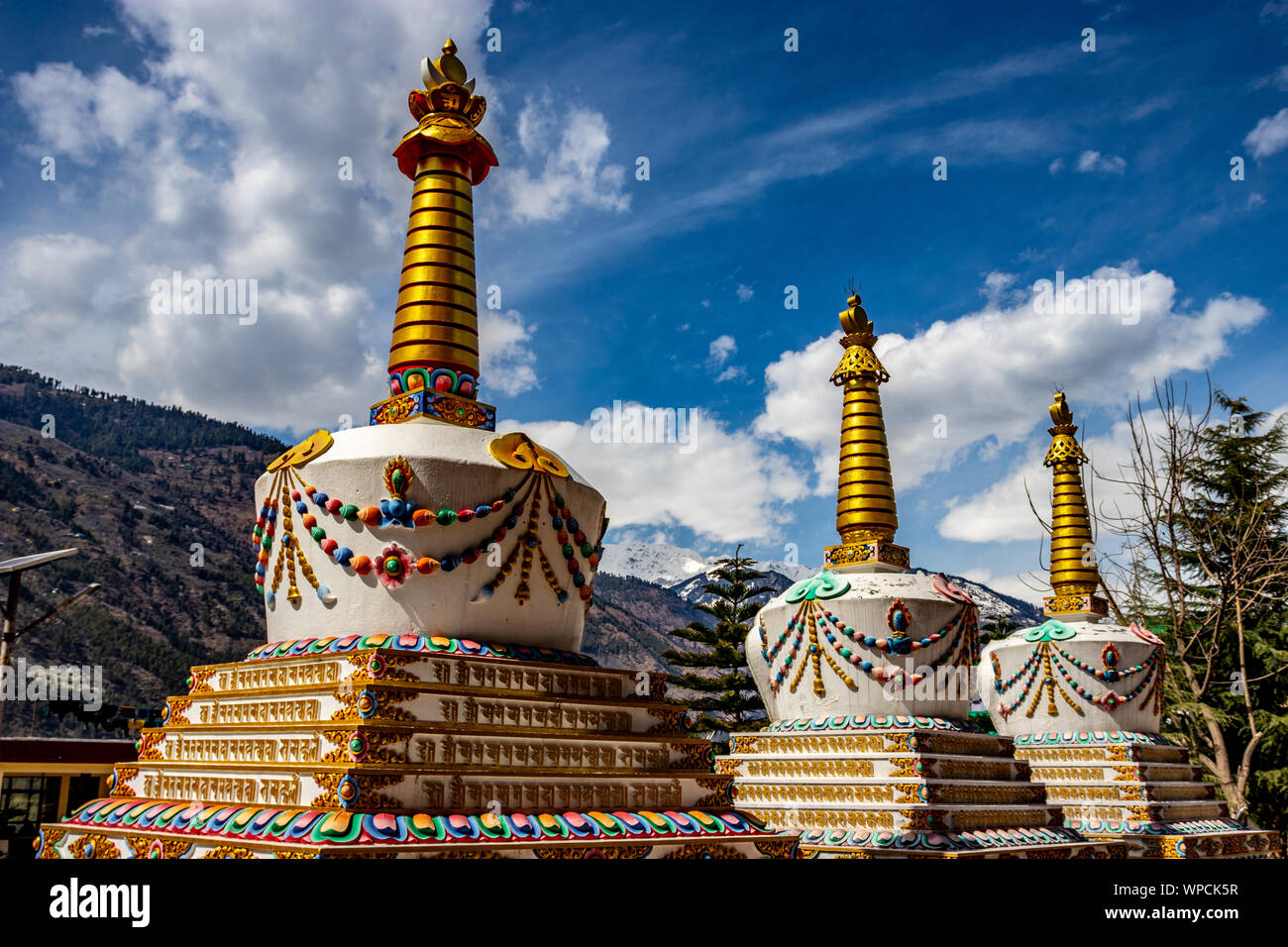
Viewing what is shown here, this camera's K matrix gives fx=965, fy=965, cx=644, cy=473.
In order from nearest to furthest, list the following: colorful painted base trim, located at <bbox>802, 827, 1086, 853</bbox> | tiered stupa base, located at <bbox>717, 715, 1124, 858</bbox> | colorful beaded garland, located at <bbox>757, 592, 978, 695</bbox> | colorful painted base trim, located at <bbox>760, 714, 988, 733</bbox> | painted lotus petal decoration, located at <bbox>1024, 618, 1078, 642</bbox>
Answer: colorful painted base trim, located at <bbox>802, 827, 1086, 853</bbox> < tiered stupa base, located at <bbox>717, 715, 1124, 858</bbox> < colorful painted base trim, located at <bbox>760, 714, 988, 733</bbox> < colorful beaded garland, located at <bbox>757, 592, 978, 695</bbox> < painted lotus petal decoration, located at <bbox>1024, 618, 1078, 642</bbox>

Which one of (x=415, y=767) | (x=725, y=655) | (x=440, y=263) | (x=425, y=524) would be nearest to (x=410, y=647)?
(x=425, y=524)

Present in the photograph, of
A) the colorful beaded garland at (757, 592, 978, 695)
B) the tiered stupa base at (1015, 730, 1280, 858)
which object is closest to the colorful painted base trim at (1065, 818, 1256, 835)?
the tiered stupa base at (1015, 730, 1280, 858)

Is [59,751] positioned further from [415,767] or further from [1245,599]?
[1245,599]

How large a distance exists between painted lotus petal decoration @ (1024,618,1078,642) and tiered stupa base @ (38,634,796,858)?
48.6 feet

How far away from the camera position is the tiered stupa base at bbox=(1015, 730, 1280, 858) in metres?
21.6

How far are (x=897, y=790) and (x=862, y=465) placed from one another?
7.56 meters

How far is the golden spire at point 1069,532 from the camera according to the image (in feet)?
84.4

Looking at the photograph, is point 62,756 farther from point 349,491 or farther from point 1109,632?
point 1109,632

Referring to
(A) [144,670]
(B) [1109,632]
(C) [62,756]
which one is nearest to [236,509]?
(A) [144,670]

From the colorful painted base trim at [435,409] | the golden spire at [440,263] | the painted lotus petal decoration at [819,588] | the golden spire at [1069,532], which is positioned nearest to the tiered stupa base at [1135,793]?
the golden spire at [1069,532]

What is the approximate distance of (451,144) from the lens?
44.7 feet

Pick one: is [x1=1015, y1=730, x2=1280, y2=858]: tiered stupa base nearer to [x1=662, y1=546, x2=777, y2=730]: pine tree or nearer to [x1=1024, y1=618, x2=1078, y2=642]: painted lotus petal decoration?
[x1=1024, y1=618, x2=1078, y2=642]: painted lotus petal decoration

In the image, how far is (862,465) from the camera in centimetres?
2166

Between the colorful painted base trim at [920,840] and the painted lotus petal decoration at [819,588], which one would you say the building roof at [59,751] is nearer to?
the painted lotus petal decoration at [819,588]
